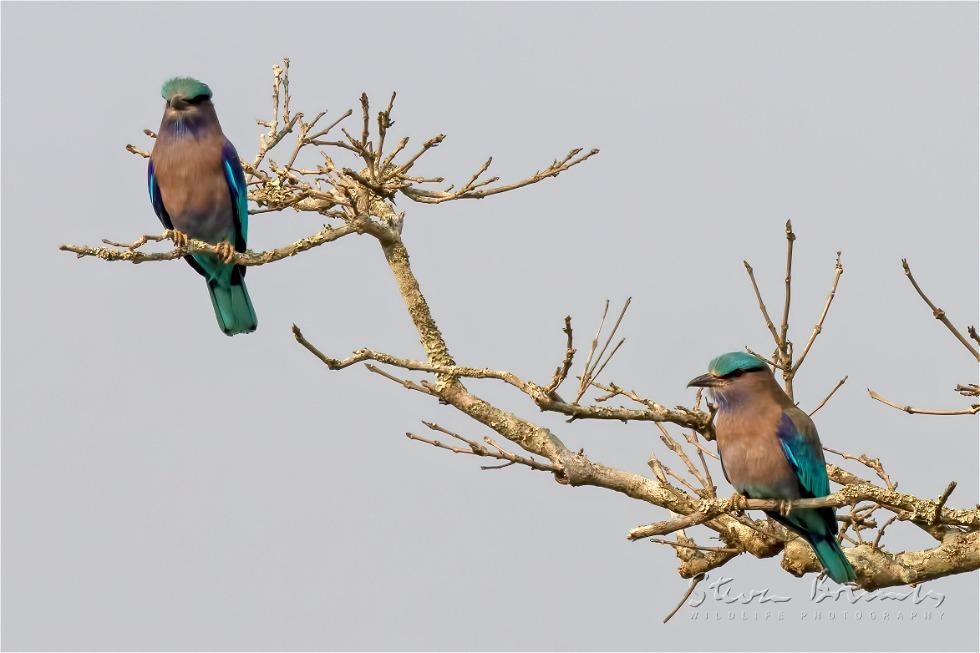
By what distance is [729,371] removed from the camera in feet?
22.8

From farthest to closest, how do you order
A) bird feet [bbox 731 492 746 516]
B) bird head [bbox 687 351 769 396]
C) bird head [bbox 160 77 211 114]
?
bird head [bbox 160 77 211 114]
bird head [bbox 687 351 769 396]
bird feet [bbox 731 492 746 516]

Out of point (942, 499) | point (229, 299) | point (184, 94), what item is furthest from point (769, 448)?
point (184, 94)

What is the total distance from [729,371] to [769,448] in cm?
44

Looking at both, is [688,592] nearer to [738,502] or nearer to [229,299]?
[738,502]

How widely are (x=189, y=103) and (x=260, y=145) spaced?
61 centimetres

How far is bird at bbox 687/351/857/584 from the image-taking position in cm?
686

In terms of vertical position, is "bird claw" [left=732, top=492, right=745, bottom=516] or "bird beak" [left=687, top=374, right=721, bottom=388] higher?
"bird beak" [left=687, top=374, right=721, bottom=388]

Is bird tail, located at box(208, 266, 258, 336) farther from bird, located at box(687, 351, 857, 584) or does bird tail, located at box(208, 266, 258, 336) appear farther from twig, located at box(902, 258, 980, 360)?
twig, located at box(902, 258, 980, 360)

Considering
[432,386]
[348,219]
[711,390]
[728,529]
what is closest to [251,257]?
[348,219]

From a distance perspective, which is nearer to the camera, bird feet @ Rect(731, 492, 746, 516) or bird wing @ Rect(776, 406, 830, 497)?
bird feet @ Rect(731, 492, 746, 516)

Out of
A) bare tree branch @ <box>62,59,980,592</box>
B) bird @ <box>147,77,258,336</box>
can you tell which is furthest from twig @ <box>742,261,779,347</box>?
bird @ <box>147,77,258,336</box>

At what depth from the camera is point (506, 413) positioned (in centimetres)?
712

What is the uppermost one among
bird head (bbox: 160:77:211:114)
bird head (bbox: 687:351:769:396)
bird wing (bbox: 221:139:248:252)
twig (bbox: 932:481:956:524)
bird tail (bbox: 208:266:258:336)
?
bird head (bbox: 160:77:211:114)

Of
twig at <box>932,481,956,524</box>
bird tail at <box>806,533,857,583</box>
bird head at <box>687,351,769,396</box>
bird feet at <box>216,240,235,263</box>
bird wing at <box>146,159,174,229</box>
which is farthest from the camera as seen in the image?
bird wing at <box>146,159,174,229</box>
